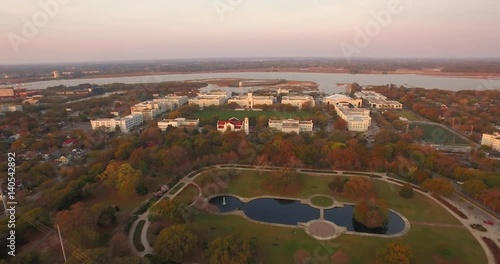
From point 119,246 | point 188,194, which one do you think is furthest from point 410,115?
point 119,246

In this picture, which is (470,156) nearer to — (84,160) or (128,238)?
(128,238)

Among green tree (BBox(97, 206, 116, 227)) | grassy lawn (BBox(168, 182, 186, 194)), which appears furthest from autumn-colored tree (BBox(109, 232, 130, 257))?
grassy lawn (BBox(168, 182, 186, 194))

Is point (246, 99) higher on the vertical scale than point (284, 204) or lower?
higher

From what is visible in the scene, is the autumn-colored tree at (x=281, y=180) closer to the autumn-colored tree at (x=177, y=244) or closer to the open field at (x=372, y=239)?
the open field at (x=372, y=239)

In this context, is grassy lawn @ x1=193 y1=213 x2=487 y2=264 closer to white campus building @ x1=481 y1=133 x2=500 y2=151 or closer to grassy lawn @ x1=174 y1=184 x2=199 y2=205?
grassy lawn @ x1=174 y1=184 x2=199 y2=205

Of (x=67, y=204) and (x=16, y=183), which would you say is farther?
(x=16, y=183)

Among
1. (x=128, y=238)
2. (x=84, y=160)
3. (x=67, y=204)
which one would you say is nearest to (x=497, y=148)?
(x=128, y=238)

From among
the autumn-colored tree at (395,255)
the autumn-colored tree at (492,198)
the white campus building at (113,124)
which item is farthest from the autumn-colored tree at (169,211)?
the white campus building at (113,124)
